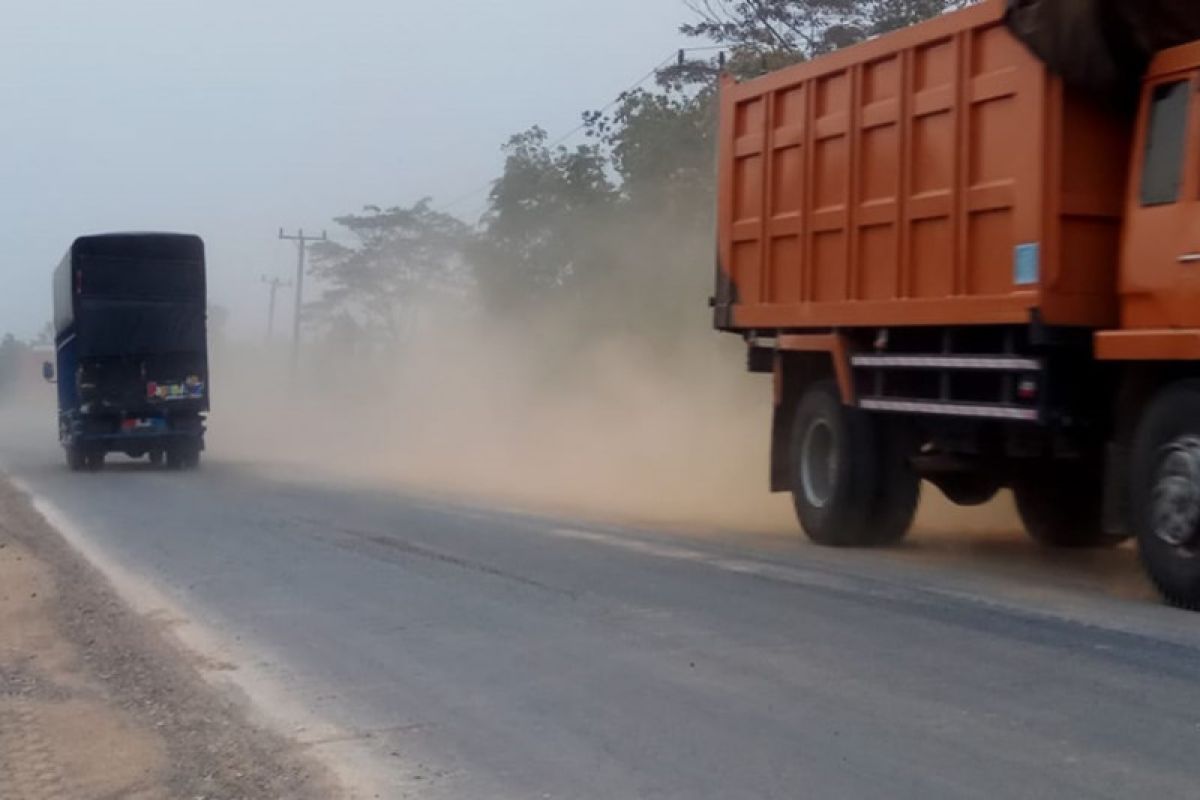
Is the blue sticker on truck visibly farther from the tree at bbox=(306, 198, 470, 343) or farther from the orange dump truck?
the tree at bbox=(306, 198, 470, 343)

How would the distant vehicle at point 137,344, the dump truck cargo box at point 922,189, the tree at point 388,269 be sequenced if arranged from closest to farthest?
the dump truck cargo box at point 922,189 < the distant vehicle at point 137,344 < the tree at point 388,269

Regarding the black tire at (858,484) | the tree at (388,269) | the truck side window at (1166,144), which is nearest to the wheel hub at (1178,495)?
the truck side window at (1166,144)

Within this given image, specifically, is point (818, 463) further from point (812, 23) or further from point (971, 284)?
point (812, 23)

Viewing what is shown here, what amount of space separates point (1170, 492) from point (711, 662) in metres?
3.08

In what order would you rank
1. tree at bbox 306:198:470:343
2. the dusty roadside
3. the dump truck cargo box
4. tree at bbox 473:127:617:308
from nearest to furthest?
1. the dusty roadside
2. the dump truck cargo box
3. tree at bbox 473:127:617:308
4. tree at bbox 306:198:470:343

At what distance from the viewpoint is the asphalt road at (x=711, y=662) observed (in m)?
6.35

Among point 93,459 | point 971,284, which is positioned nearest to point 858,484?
point 971,284

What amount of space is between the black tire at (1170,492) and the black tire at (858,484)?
332cm

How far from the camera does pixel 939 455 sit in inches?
501

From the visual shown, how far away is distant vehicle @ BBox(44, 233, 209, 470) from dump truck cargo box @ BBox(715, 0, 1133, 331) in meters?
15.1

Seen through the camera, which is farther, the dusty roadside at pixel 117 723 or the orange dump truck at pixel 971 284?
the orange dump truck at pixel 971 284

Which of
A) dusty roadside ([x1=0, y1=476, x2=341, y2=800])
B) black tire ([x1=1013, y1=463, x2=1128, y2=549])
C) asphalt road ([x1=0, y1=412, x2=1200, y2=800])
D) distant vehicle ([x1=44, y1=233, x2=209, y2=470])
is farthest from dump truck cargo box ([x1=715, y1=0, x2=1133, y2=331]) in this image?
distant vehicle ([x1=44, y1=233, x2=209, y2=470])

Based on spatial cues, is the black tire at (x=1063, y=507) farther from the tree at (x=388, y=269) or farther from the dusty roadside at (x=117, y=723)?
the tree at (x=388, y=269)

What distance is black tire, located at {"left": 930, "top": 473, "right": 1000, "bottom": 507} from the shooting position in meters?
13.0
